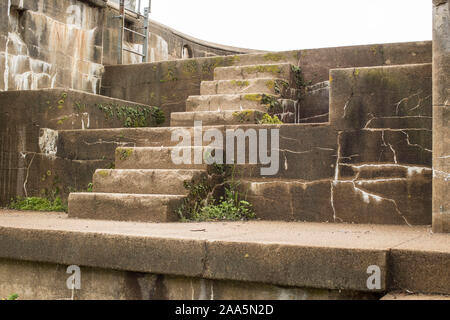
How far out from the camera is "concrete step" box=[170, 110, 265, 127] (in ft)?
18.6

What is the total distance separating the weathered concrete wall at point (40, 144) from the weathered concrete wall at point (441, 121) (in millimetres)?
3435

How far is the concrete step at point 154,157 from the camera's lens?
4.96m

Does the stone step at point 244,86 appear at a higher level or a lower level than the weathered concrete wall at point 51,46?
lower

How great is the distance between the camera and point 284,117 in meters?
6.27

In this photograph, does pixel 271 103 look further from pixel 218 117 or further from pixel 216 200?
pixel 216 200

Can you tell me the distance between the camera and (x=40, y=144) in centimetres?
595

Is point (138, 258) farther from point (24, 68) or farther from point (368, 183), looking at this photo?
point (24, 68)

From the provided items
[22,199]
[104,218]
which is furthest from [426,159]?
[22,199]

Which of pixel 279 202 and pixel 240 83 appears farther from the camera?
pixel 240 83

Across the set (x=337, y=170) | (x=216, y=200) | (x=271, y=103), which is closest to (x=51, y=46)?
(x=271, y=103)

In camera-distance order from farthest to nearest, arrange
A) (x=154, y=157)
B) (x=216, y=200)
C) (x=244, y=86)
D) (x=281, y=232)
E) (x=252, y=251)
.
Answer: (x=244, y=86) < (x=154, y=157) < (x=216, y=200) < (x=281, y=232) < (x=252, y=251)

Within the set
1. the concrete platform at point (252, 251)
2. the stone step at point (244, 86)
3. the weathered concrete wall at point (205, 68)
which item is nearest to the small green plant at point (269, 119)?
the stone step at point (244, 86)

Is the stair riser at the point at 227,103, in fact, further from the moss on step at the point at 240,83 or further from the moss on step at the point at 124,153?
the moss on step at the point at 124,153

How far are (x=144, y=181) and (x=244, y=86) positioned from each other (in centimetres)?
218
